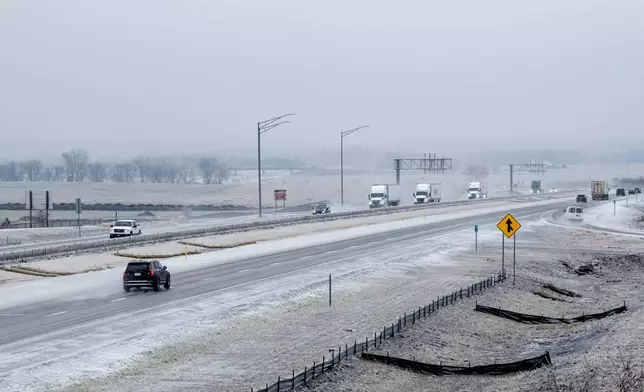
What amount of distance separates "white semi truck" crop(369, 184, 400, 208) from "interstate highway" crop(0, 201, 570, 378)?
2734 inches

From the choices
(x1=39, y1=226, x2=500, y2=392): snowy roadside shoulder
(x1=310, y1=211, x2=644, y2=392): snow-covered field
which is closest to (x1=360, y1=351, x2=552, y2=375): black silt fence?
(x1=310, y1=211, x2=644, y2=392): snow-covered field

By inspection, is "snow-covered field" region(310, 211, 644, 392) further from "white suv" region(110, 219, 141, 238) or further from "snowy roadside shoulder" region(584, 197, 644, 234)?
"snowy roadside shoulder" region(584, 197, 644, 234)

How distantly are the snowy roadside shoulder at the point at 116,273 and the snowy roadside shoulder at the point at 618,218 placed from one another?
23254 mm

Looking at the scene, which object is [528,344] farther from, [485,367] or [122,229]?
[122,229]

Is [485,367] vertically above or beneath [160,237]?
beneath

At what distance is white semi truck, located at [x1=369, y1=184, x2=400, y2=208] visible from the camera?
131 m

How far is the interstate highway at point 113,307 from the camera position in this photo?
2675 centimetres

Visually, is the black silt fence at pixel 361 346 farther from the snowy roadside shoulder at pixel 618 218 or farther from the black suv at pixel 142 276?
the snowy roadside shoulder at pixel 618 218

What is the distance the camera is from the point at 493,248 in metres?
65.3

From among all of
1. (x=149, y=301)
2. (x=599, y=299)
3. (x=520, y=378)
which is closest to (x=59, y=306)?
(x=149, y=301)

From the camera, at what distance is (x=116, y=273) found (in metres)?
47.0

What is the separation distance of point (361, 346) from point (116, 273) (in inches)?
944

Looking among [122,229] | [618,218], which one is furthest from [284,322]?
[618,218]

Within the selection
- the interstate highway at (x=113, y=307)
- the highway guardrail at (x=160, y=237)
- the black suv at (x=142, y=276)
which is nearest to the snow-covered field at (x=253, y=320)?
the interstate highway at (x=113, y=307)
